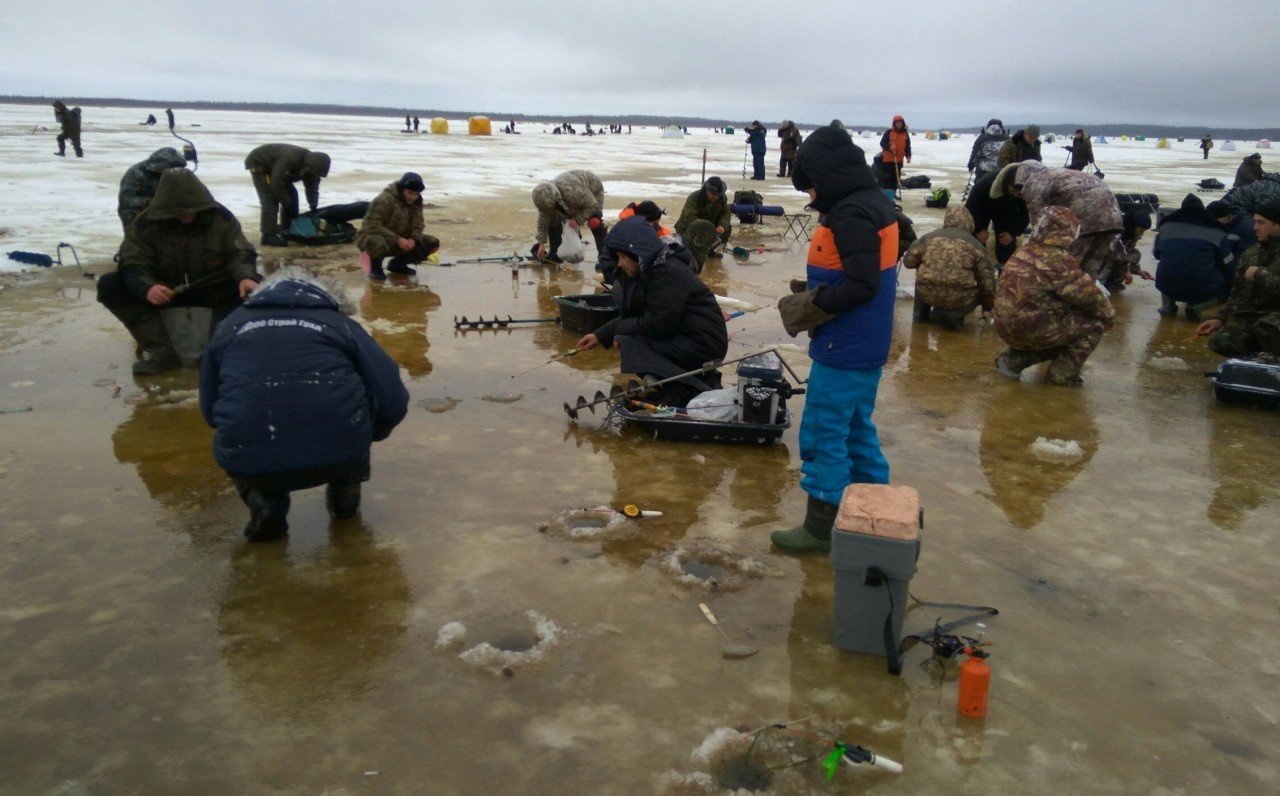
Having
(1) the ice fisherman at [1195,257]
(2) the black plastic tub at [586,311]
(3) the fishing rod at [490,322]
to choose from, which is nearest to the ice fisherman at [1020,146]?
(1) the ice fisherman at [1195,257]

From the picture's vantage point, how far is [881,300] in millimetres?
3744

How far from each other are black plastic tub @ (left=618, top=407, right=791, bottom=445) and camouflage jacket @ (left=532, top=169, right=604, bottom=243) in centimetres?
602

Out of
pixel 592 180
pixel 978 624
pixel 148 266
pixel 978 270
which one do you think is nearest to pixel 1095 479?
pixel 978 624

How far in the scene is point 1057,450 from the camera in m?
5.35

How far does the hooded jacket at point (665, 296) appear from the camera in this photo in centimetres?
556

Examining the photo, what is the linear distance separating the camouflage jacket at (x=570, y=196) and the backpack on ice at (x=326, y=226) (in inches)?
124

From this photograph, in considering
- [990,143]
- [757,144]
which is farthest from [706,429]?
[757,144]

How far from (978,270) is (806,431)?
520 cm

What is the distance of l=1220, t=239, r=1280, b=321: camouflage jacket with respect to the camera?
6500 millimetres

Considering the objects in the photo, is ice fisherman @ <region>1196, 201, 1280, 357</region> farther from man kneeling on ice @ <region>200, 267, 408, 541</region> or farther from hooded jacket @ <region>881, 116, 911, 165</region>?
hooded jacket @ <region>881, 116, 911, 165</region>

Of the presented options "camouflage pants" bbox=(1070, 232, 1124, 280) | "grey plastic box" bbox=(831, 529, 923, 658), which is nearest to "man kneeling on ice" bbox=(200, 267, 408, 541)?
"grey plastic box" bbox=(831, 529, 923, 658)

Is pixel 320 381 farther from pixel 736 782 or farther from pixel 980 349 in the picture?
pixel 980 349

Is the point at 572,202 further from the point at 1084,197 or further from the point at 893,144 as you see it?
the point at 893,144

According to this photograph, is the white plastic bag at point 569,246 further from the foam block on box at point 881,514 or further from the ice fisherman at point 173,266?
the foam block on box at point 881,514
